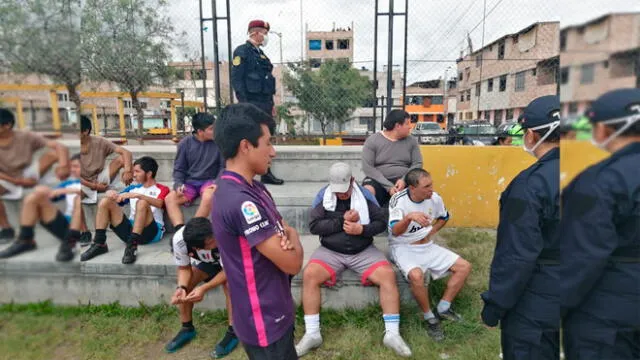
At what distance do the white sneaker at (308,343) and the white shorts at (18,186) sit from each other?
2.20 meters

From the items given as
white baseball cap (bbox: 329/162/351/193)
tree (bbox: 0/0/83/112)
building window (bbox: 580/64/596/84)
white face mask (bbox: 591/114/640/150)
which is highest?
tree (bbox: 0/0/83/112)

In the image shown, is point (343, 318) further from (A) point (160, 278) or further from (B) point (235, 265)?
(B) point (235, 265)

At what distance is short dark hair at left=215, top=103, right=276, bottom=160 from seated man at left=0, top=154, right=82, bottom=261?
0.68 meters

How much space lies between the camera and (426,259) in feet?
8.68

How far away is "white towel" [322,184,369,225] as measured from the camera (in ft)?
8.77

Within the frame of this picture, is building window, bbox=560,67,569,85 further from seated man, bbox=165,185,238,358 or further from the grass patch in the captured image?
the grass patch

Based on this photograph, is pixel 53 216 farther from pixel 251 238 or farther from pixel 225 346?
pixel 225 346

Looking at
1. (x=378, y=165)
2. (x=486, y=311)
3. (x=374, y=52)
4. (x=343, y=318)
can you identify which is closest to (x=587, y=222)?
(x=486, y=311)

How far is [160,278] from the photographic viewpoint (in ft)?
9.23

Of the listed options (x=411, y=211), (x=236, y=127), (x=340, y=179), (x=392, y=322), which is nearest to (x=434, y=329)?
(x=392, y=322)

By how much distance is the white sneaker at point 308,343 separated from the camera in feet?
7.75

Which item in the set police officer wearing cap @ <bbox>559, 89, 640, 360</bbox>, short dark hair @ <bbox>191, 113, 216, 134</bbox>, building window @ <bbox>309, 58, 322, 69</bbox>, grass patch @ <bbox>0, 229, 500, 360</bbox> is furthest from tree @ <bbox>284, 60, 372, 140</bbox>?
police officer wearing cap @ <bbox>559, 89, 640, 360</bbox>

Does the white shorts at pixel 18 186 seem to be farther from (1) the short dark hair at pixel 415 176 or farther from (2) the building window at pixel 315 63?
(2) the building window at pixel 315 63

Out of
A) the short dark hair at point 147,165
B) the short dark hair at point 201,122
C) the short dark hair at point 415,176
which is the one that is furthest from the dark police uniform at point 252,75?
the short dark hair at point 415,176
